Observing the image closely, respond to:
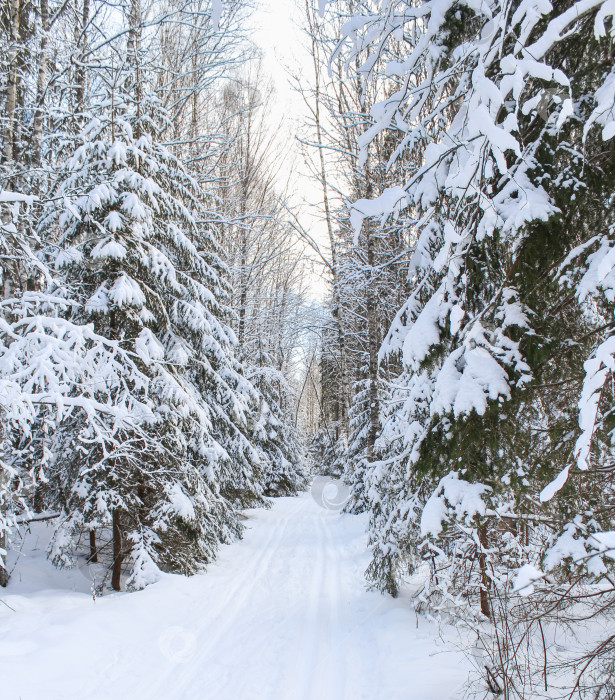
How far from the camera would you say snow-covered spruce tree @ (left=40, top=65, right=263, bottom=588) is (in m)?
5.89

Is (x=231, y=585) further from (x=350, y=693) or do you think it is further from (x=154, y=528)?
(x=350, y=693)

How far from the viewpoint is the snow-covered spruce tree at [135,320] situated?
5891 millimetres

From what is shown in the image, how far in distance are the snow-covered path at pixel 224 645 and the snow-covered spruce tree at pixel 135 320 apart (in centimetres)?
85

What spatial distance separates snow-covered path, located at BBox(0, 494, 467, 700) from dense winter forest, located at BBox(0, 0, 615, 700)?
0.40 ft

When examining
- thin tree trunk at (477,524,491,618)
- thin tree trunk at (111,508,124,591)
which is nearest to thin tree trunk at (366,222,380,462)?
thin tree trunk at (111,508,124,591)

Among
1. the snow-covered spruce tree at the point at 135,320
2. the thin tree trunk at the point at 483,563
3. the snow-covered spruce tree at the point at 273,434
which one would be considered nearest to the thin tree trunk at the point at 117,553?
the snow-covered spruce tree at the point at 135,320

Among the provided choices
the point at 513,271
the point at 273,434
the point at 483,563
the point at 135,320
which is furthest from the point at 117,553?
the point at 273,434

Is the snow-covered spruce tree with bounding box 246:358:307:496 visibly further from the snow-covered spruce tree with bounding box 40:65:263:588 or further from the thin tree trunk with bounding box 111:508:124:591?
the thin tree trunk with bounding box 111:508:124:591

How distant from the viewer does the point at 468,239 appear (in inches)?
99.8

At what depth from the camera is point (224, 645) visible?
4609 millimetres

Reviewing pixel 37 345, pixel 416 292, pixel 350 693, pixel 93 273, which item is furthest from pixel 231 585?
pixel 416 292

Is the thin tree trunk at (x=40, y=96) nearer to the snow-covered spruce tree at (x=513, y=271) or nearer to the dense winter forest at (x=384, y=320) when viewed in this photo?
the dense winter forest at (x=384, y=320)

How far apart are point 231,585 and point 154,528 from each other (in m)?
1.54

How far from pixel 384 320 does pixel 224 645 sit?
28.9 ft
